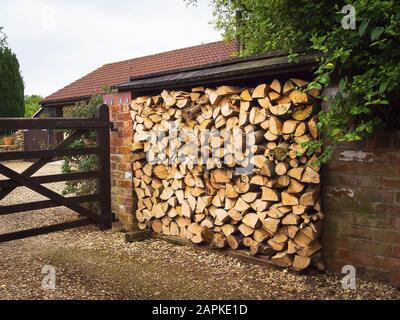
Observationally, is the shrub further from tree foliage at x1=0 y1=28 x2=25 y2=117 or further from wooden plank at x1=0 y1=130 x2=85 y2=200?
tree foliage at x1=0 y1=28 x2=25 y2=117

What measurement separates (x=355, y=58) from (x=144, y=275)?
107 inches

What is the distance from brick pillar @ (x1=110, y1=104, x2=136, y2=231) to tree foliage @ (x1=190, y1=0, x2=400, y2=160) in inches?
97.0

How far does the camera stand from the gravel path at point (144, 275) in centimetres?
340

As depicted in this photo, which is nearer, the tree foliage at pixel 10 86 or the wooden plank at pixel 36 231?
the wooden plank at pixel 36 231

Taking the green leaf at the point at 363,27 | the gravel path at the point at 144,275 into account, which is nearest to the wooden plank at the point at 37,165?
the gravel path at the point at 144,275

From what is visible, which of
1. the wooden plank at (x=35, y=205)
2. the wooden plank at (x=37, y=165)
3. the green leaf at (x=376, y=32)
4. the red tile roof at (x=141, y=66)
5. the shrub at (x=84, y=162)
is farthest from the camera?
the red tile roof at (x=141, y=66)

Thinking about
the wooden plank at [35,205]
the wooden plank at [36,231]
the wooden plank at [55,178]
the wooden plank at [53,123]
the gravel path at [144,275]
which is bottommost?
the gravel path at [144,275]

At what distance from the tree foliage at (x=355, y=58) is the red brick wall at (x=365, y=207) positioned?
0.73 ft

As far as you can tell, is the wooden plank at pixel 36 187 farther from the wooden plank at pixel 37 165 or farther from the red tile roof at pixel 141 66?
the red tile roof at pixel 141 66

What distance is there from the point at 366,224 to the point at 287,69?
1.57 metres

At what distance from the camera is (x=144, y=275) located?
3871 mm

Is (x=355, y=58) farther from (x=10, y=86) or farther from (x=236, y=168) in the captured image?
(x=10, y=86)

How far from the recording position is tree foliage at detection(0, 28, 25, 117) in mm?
23031
